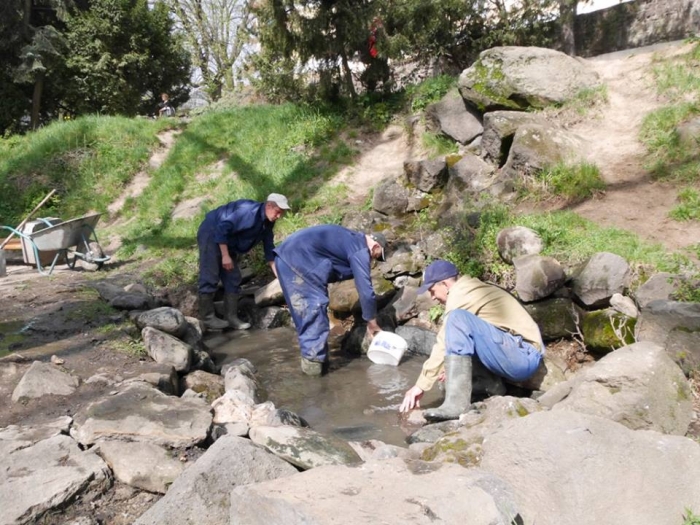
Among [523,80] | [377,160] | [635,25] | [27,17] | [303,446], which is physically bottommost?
[303,446]

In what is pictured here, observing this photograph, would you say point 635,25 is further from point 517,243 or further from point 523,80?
point 517,243

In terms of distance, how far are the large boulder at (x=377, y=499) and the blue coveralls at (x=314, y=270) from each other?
10.1 ft

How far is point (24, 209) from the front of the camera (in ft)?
43.5

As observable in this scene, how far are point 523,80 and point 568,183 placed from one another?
2.43m

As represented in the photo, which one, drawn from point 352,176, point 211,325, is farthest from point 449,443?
point 352,176

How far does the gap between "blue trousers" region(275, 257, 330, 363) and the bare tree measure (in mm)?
21097

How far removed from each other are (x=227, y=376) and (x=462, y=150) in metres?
5.81

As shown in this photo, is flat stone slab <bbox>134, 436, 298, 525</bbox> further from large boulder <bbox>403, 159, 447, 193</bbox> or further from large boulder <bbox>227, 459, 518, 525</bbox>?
large boulder <bbox>403, 159, 447, 193</bbox>

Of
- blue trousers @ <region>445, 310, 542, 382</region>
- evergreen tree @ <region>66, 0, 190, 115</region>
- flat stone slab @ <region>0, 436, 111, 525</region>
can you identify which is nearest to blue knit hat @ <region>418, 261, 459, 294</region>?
blue trousers @ <region>445, 310, 542, 382</region>

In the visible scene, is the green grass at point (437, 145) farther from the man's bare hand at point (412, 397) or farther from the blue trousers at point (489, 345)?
the man's bare hand at point (412, 397)

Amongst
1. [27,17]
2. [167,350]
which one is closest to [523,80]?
[167,350]

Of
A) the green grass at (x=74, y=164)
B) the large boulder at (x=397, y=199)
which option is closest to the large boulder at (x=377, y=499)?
the large boulder at (x=397, y=199)

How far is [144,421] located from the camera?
387 centimetres

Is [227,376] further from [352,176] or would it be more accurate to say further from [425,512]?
[352,176]
